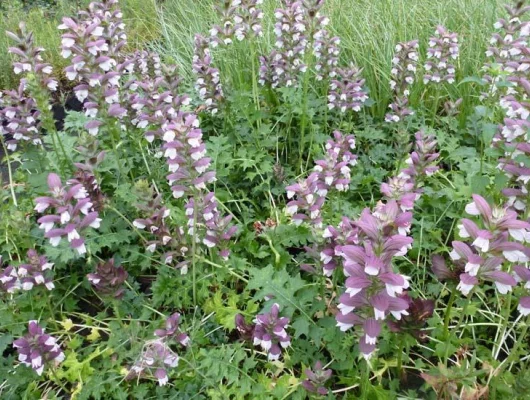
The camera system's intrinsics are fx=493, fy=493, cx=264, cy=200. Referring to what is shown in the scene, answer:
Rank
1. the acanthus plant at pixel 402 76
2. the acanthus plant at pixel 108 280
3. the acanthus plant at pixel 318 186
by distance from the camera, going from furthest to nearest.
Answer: the acanthus plant at pixel 402 76, the acanthus plant at pixel 318 186, the acanthus plant at pixel 108 280

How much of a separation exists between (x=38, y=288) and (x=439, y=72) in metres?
2.96

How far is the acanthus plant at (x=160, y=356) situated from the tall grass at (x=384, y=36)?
224 centimetres

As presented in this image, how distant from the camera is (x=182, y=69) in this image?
4.81 meters

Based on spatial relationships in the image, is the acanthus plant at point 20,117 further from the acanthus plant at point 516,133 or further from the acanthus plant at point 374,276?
the acanthus plant at point 516,133

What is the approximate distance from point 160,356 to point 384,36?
367 cm

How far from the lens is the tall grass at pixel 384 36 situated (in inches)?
162

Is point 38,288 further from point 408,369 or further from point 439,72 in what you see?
point 439,72

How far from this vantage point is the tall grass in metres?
4.12

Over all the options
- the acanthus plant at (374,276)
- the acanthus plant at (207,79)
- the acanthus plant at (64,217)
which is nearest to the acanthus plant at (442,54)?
the acanthus plant at (207,79)

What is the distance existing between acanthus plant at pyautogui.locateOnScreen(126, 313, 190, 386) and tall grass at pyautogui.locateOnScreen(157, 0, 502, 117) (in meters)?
2.24

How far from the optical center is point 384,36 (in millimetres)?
4562

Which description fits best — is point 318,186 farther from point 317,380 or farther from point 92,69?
point 92,69

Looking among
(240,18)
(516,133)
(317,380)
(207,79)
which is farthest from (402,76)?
(317,380)

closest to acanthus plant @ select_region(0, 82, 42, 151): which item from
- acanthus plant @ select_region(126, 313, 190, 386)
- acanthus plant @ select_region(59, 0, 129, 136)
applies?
acanthus plant @ select_region(59, 0, 129, 136)
